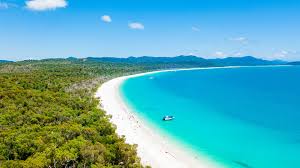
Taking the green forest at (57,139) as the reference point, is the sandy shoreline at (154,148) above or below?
below

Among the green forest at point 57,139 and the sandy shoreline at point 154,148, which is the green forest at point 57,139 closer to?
the green forest at point 57,139

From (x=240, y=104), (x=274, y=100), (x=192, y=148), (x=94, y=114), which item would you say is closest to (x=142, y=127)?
(x=94, y=114)

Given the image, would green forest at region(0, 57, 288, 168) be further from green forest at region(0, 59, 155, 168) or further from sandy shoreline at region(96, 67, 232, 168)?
sandy shoreline at region(96, 67, 232, 168)

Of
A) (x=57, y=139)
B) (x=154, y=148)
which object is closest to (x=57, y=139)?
(x=57, y=139)

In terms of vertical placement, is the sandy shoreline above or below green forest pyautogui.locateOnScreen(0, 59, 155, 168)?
below

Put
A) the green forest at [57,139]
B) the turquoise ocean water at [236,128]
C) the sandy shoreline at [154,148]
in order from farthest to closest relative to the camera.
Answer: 1. the turquoise ocean water at [236,128]
2. the sandy shoreline at [154,148]
3. the green forest at [57,139]

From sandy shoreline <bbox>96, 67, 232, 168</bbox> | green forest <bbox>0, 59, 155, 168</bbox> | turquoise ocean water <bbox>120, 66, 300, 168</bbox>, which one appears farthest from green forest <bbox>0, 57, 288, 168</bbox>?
turquoise ocean water <bbox>120, 66, 300, 168</bbox>

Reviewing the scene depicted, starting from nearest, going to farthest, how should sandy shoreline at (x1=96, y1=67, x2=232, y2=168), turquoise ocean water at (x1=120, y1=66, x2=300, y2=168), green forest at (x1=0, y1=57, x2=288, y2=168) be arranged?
green forest at (x1=0, y1=57, x2=288, y2=168) < sandy shoreline at (x1=96, y1=67, x2=232, y2=168) < turquoise ocean water at (x1=120, y1=66, x2=300, y2=168)

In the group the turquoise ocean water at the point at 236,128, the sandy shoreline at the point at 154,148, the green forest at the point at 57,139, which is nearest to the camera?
the green forest at the point at 57,139

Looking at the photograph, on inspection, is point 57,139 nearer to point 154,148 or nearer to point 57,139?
point 57,139

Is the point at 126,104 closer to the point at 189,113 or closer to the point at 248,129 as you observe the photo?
the point at 189,113

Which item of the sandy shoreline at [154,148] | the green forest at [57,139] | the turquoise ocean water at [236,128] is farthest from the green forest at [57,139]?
the turquoise ocean water at [236,128]

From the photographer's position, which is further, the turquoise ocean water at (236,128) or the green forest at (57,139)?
the turquoise ocean water at (236,128)
